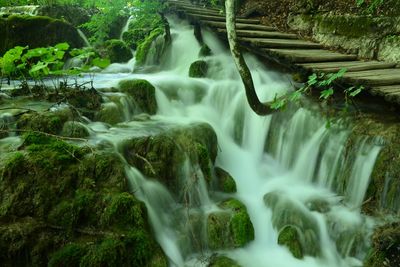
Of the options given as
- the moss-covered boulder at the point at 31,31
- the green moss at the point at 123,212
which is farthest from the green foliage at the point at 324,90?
the moss-covered boulder at the point at 31,31

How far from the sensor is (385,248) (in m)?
3.77

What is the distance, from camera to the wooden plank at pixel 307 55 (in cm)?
585

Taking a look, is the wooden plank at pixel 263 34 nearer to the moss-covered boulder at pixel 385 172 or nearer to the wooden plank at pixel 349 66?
the wooden plank at pixel 349 66

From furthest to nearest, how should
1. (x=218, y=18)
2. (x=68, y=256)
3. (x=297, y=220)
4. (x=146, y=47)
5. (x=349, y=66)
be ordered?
(x=146, y=47)
(x=218, y=18)
(x=349, y=66)
(x=297, y=220)
(x=68, y=256)

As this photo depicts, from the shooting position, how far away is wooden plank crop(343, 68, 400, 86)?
4.61 m

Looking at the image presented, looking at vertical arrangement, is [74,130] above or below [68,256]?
above

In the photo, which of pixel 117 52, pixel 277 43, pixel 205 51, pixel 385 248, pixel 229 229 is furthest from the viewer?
pixel 117 52

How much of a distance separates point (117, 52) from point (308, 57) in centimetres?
626

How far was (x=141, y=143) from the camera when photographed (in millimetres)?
4816

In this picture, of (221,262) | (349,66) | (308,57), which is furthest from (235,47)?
(221,262)

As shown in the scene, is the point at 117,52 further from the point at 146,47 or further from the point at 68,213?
the point at 68,213

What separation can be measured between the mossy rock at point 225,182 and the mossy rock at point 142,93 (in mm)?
1893

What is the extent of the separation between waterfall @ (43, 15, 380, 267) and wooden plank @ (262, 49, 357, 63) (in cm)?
67

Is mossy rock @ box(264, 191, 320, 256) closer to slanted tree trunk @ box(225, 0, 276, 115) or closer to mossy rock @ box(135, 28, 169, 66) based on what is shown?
slanted tree trunk @ box(225, 0, 276, 115)
